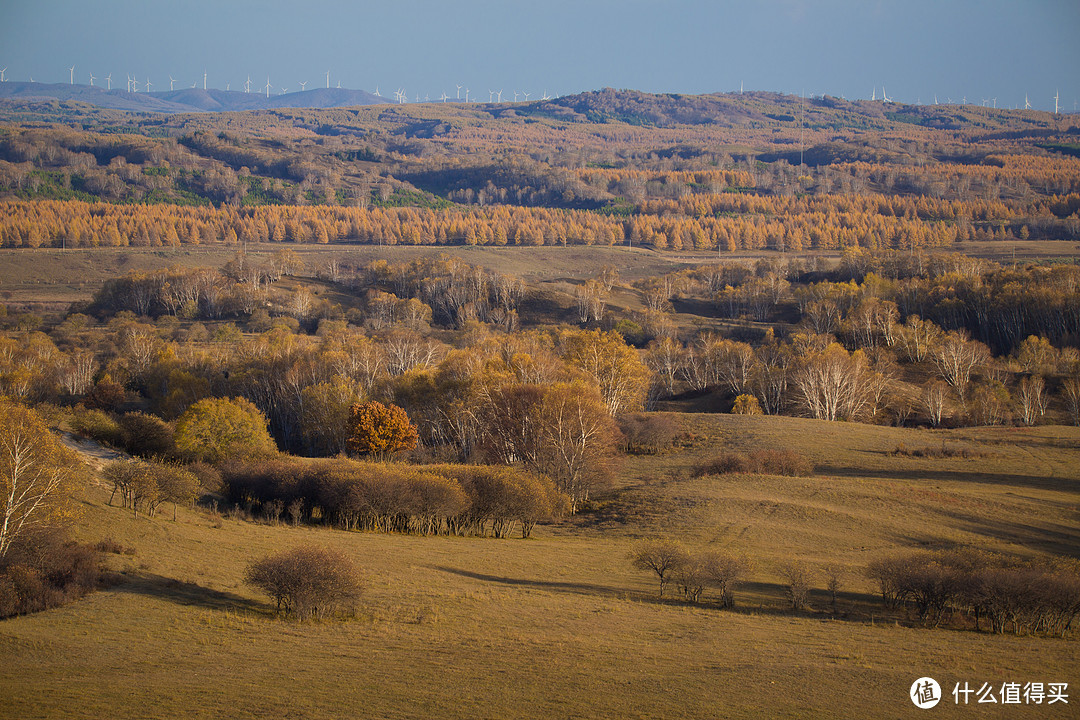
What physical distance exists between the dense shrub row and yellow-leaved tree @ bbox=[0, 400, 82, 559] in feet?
44.2

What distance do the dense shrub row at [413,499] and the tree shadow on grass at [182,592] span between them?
13.9 metres

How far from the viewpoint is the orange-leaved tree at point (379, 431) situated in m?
61.0

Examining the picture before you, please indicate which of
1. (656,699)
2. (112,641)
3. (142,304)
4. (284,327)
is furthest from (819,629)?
(142,304)

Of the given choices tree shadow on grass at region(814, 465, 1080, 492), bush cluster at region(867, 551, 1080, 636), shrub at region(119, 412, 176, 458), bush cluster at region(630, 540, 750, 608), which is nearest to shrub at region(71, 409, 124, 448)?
shrub at region(119, 412, 176, 458)

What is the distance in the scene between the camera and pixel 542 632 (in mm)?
24938

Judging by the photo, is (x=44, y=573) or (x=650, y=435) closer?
(x=44, y=573)

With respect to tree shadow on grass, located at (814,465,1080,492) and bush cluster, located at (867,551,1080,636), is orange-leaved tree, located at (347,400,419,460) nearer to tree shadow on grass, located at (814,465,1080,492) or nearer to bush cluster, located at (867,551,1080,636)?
tree shadow on grass, located at (814,465,1080,492)

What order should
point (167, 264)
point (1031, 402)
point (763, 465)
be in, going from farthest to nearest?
point (167, 264) < point (1031, 402) < point (763, 465)

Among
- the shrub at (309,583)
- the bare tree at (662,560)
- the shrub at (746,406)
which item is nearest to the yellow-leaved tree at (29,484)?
the shrub at (309,583)

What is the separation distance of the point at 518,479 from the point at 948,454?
96.0ft

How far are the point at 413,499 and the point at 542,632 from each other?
58.7 ft

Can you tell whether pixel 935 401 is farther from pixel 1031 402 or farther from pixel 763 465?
pixel 763 465

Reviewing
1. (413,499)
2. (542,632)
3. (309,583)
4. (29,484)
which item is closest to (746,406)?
(413,499)

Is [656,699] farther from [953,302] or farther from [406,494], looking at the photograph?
[953,302]
